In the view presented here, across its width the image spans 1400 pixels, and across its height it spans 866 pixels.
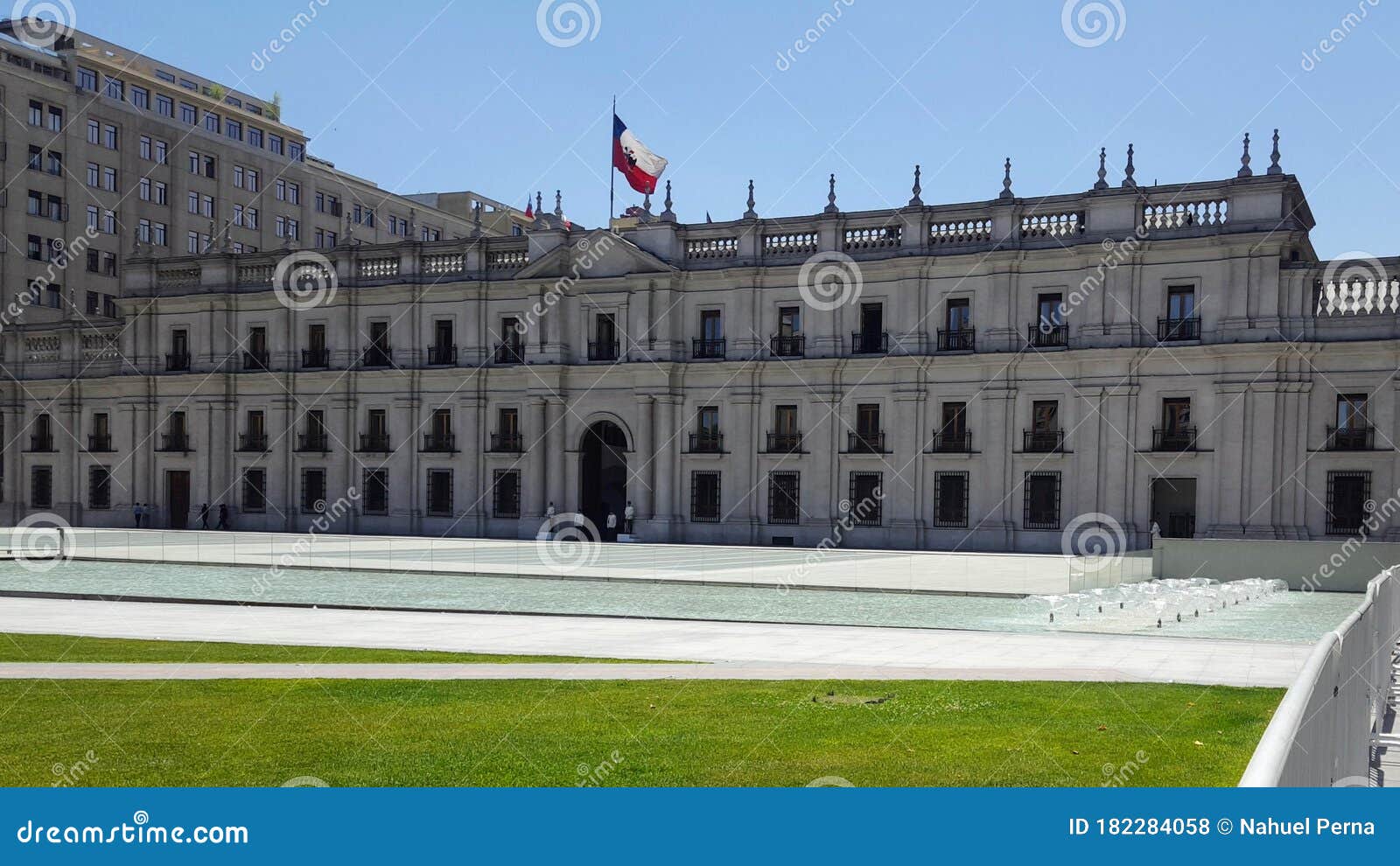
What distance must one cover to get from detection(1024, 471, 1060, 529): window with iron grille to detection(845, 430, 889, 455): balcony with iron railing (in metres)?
5.62

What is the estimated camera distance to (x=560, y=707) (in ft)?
39.6

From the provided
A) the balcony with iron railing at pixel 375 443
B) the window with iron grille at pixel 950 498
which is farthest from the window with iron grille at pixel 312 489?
the window with iron grille at pixel 950 498

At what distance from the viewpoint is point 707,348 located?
2128 inches

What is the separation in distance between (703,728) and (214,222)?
7689 cm

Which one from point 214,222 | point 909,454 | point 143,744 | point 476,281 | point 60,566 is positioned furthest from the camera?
point 214,222

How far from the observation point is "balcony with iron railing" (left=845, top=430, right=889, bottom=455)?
168 feet

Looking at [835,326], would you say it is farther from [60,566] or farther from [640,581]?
[60,566]

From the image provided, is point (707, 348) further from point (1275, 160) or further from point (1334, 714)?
point (1334, 714)

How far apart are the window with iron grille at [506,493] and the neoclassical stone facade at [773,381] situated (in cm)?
15

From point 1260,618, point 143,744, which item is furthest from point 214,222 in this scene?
point 143,744

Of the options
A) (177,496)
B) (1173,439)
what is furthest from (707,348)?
(177,496)

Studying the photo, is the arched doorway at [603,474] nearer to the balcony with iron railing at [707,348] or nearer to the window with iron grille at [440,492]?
the balcony with iron railing at [707,348]

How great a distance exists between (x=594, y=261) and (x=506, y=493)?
1036 cm

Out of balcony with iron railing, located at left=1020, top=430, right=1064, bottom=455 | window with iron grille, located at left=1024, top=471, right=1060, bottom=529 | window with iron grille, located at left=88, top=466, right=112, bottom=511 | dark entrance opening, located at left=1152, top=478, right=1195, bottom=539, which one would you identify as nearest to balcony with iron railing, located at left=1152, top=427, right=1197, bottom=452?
dark entrance opening, located at left=1152, top=478, right=1195, bottom=539
